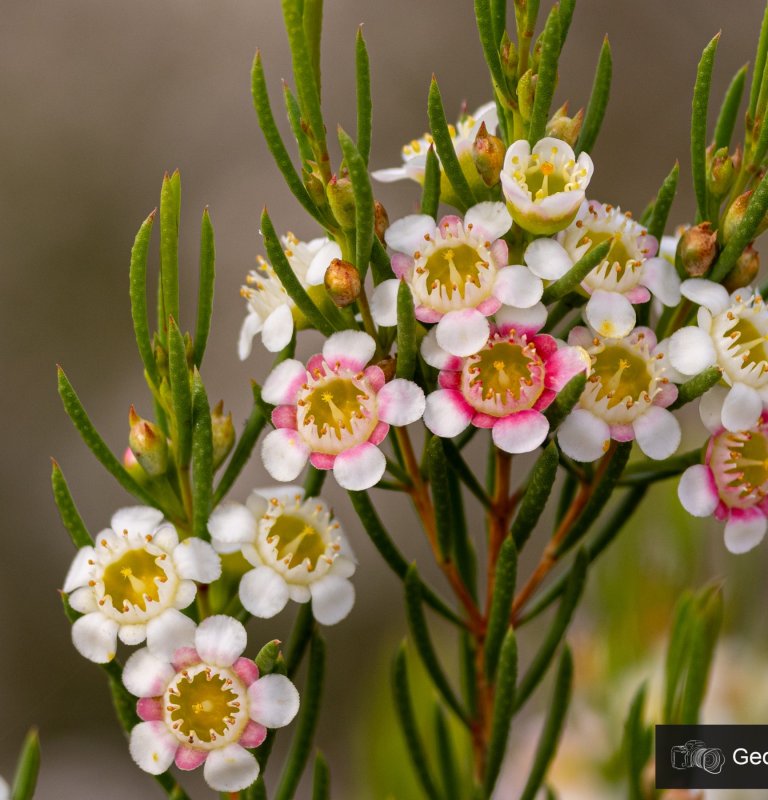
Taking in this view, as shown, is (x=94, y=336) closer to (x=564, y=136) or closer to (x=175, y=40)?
(x=175, y=40)

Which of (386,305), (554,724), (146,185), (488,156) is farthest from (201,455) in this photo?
(146,185)

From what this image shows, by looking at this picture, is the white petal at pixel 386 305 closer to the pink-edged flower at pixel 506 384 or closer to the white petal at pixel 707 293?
the pink-edged flower at pixel 506 384

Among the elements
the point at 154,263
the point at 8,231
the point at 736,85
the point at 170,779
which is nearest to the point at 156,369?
the point at 170,779

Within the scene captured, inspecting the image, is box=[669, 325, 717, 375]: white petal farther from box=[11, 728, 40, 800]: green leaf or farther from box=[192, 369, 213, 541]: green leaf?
box=[11, 728, 40, 800]: green leaf

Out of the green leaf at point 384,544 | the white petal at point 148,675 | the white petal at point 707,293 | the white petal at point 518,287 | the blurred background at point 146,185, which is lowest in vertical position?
the white petal at point 148,675

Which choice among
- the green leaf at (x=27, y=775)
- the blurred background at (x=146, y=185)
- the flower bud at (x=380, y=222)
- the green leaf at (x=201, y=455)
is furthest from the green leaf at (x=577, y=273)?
the blurred background at (x=146, y=185)
